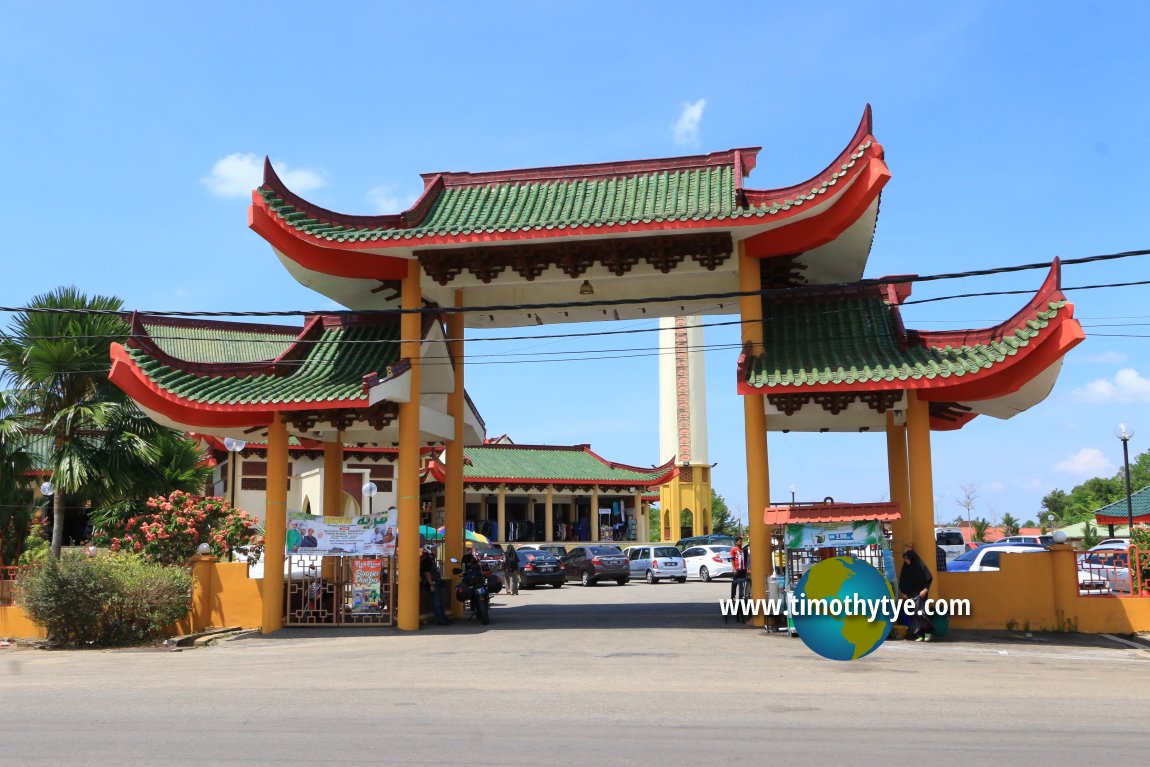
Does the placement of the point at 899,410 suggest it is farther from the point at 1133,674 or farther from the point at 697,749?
the point at 697,749

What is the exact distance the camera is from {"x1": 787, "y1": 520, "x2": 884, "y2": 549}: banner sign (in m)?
14.7

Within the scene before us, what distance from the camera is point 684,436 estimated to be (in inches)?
2235

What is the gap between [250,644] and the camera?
15.8 metres

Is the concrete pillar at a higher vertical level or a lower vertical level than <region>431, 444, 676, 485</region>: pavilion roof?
lower

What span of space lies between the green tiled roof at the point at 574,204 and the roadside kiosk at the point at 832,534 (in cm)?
465

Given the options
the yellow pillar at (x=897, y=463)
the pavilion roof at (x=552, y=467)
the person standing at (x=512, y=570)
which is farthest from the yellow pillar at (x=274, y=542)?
the pavilion roof at (x=552, y=467)

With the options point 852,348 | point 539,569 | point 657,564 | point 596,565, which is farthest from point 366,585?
point 657,564

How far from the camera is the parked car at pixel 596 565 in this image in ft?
118

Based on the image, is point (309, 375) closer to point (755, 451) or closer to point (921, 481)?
point (755, 451)

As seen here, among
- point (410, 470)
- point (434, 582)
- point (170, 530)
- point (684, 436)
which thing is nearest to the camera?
point (410, 470)

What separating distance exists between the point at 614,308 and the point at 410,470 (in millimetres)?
5303

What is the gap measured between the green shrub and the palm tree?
6.51 ft

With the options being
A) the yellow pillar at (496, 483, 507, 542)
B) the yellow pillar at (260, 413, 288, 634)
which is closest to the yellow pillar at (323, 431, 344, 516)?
the yellow pillar at (260, 413, 288, 634)

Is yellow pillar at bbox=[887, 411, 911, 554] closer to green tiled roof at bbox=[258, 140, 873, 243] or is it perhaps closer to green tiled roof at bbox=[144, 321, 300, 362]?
green tiled roof at bbox=[258, 140, 873, 243]
